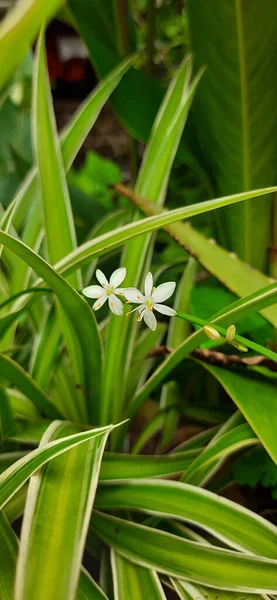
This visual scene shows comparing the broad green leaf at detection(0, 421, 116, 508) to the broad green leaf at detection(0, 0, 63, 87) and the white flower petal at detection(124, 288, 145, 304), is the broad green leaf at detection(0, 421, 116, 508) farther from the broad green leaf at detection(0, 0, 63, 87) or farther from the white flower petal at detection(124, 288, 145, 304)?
the broad green leaf at detection(0, 0, 63, 87)

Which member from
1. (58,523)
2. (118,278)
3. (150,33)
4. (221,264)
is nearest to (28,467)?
(58,523)

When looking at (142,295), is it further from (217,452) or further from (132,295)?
(217,452)

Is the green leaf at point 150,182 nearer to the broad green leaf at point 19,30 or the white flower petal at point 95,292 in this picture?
the white flower petal at point 95,292

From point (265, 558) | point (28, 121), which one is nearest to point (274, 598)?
point (265, 558)

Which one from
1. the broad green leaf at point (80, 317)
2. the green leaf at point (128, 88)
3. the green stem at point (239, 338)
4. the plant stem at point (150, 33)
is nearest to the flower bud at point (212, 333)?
the green stem at point (239, 338)

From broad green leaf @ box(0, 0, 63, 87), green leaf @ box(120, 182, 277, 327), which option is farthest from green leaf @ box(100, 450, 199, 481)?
broad green leaf @ box(0, 0, 63, 87)

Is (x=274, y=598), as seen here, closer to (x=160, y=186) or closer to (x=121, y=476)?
(x=121, y=476)
